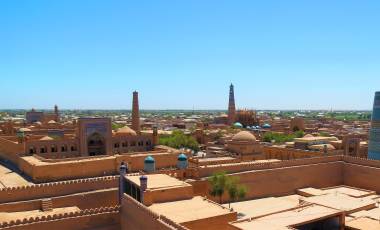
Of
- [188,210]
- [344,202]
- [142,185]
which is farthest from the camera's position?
[344,202]

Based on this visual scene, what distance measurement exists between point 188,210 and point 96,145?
733 inches

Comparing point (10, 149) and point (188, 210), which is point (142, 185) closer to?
point (188, 210)

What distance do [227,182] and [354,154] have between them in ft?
67.1

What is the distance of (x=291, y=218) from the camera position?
49.7 ft

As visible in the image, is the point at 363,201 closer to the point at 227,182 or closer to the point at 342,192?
the point at 342,192

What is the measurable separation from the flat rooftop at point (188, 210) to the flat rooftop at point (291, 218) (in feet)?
4.50

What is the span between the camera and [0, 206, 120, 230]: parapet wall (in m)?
15.4

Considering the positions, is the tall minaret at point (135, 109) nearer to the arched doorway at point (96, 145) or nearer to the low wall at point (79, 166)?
the arched doorway at point (96, 145)

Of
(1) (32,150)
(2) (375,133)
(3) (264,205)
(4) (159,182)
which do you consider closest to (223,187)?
(3) (264,205)

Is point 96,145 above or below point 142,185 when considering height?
below

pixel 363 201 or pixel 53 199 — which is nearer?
pixel 53 199

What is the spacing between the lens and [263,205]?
22172 millimetres

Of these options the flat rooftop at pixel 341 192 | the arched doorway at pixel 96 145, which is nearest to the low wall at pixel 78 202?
the flat rooftop at pixel 341 192

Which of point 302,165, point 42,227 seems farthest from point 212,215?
point 302,165
